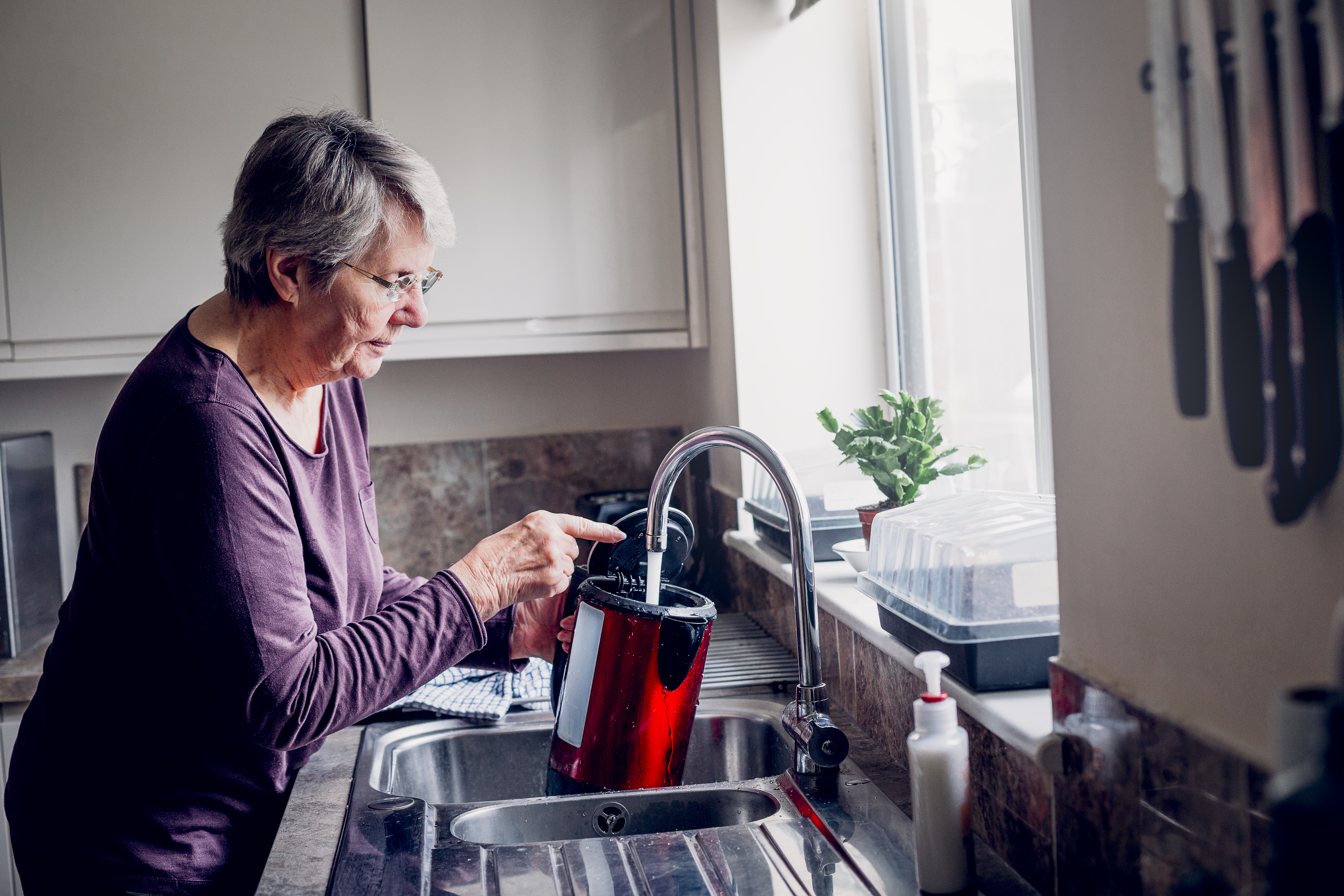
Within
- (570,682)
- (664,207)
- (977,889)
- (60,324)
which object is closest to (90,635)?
(570,682)

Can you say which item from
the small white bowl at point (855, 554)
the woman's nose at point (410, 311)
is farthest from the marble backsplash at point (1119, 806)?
the woman's nose at point (410, 311)

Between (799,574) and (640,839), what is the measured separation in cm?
30

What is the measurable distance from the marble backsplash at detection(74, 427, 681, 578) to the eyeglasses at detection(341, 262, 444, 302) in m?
1.17

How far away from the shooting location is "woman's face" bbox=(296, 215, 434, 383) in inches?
45.9

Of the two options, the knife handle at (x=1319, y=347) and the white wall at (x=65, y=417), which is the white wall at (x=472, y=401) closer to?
the white wall at (x=65, y=417)

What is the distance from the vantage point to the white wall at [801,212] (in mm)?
1814

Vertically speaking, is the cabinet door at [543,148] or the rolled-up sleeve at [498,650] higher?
the cabinet door at [543,148]

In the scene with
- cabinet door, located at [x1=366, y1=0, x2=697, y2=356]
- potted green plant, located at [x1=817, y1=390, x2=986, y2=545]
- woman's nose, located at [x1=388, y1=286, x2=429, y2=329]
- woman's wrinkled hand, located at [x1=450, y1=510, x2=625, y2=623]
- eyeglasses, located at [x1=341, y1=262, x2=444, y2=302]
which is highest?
cabinet door, located at [x1=366, y1=0, x2=697, y2=356]

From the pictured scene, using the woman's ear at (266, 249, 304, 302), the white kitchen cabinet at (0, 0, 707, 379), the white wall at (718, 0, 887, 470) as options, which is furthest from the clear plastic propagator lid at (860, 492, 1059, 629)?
the white kitchen cabinet at (0, 0, 707, 379)

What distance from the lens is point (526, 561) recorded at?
3.91 feet

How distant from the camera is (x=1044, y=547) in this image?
3.05 feet

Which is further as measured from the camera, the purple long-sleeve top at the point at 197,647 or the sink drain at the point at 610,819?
the sink drain at the point at 610,819

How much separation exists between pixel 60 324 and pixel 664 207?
1.13 m

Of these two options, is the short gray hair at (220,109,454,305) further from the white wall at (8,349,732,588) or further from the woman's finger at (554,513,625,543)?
the white wall at (8,349,732,588)
